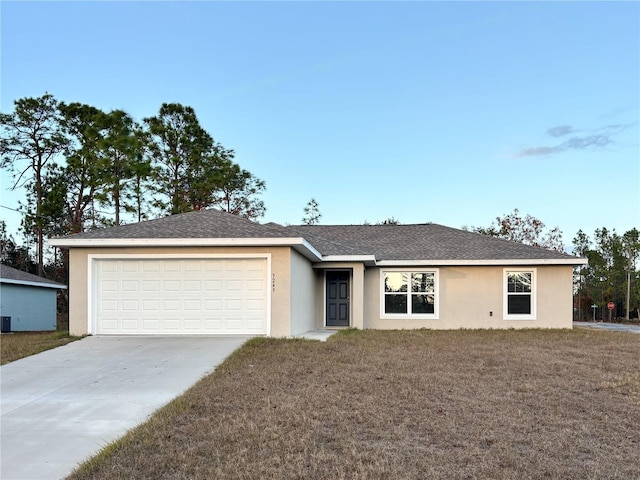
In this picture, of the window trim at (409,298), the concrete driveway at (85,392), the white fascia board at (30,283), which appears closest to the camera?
the concrete driveway at (85,392)

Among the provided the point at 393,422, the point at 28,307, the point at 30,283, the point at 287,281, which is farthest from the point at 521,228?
the point at 393,422

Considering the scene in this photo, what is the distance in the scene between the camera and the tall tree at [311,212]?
1602 inches

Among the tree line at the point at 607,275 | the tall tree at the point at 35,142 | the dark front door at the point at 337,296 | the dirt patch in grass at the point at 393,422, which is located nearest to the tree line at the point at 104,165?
the tall tree at the point at 35,142

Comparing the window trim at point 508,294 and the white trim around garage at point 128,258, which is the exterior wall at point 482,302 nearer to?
the window trim at point 508,294

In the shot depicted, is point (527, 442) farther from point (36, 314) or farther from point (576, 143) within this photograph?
point (36, 314)

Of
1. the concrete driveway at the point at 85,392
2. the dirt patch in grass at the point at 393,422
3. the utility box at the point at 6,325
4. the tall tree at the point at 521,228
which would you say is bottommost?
the utility box at the point at 6,325

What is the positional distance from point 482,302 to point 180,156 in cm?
2061

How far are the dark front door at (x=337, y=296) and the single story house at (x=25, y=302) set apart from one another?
1320cm

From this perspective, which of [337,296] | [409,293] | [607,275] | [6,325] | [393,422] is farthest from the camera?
[607,275]

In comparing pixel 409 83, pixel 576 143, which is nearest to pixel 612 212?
pixel 576 143

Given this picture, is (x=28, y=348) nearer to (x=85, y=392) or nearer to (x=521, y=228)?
(x=85, y=392)

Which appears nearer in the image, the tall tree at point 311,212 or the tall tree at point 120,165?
the tall tree at point 120,165

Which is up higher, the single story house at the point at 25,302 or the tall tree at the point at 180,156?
the tall tree at the point at 180,156

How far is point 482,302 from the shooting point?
17422mm
